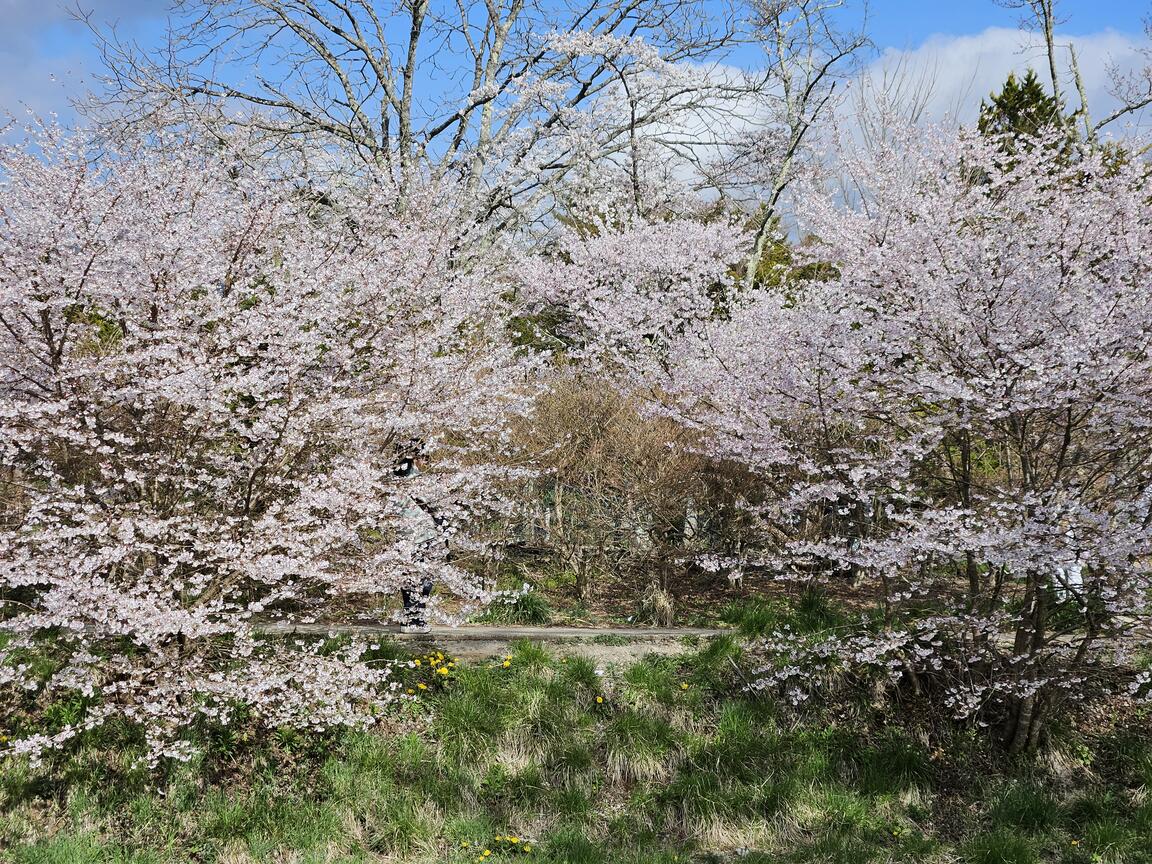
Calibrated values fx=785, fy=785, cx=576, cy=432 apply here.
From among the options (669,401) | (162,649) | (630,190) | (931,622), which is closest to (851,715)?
(931,622)

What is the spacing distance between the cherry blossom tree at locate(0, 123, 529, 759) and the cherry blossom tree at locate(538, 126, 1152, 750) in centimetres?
272

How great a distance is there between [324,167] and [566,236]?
416cm

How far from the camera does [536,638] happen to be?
605 centimetres

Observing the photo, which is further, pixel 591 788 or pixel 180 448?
pixel 591 788

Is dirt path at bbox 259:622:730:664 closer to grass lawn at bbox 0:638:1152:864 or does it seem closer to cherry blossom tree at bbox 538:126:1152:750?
grass lawn at bbox 0:638:1152:864

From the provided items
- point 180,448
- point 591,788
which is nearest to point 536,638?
point 591,788

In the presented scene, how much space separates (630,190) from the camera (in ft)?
47.6

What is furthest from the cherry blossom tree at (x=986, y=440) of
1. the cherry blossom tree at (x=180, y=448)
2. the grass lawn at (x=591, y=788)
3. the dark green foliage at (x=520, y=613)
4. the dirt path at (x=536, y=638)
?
the cherry blossom tree at (x=180, y=448)

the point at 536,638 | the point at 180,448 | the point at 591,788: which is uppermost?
the point at 180,448

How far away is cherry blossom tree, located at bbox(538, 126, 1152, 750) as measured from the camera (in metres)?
4.46

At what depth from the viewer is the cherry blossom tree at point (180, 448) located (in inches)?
170

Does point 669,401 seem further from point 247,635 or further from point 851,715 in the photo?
point 247,635

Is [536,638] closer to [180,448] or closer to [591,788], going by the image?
[591,788]

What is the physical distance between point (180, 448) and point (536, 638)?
288cm
